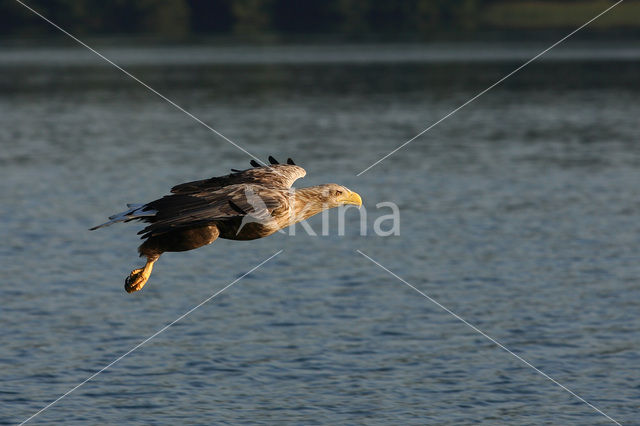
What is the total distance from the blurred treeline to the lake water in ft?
277

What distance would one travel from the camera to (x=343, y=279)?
3084 cm

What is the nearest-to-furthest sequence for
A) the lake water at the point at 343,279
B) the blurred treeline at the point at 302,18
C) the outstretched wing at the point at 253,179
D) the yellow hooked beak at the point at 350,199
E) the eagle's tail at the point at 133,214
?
the eagle's tail at the point at 133,214 → the outstretched wing at the point at 253,179 → the yellow hooked beak at the point at 350,199 → the lake water at the point at 343,279 → the blurred treeline at the point at 302,18

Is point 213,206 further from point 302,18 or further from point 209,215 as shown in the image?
point 302,18

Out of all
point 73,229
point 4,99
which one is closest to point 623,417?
point 73,229

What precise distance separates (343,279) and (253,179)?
15369mm

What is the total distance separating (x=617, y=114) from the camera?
6512cm

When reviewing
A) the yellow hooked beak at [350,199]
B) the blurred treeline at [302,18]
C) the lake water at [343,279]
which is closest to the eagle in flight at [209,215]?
the yellow hooked beak at [350,199]

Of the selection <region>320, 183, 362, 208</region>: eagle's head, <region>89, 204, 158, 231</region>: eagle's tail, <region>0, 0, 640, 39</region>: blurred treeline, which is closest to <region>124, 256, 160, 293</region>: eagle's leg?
<region>89, 204, 158, 231</region>: eagle's tail

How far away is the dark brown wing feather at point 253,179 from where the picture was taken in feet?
49.3

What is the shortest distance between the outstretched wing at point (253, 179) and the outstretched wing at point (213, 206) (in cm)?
14

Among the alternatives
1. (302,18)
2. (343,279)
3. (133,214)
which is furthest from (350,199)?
(302,18)

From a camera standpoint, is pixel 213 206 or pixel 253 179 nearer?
pixel 213 206

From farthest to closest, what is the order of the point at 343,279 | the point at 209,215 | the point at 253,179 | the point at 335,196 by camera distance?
1. the point at 343,279
2. the point at 335,196
3. the point at 253,179
4. the point at 209,215

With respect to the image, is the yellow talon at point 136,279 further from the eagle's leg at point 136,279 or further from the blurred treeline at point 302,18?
the blurred treeline at point 302,18
